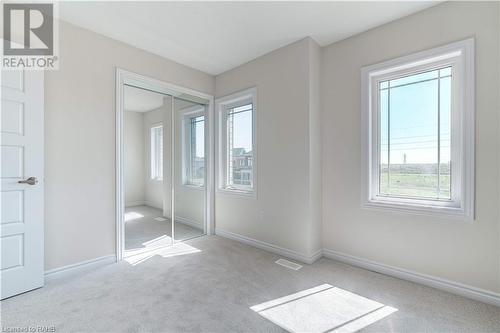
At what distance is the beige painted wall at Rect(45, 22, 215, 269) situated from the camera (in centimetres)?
231

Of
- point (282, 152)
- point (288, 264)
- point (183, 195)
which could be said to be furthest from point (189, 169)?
point (288, 264)

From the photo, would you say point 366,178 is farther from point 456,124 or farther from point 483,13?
point 483,13

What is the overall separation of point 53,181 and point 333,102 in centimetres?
326

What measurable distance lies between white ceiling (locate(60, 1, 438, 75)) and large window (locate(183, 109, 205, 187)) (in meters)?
1.14

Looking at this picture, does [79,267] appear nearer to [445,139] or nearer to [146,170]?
[146,170]

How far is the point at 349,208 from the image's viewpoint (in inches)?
108

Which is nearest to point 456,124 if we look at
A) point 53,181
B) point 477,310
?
point 477,310

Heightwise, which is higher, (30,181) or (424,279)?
(30,181)

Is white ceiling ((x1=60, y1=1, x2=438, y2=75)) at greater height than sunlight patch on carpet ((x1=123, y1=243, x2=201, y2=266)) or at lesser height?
greater

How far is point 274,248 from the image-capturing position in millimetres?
3061

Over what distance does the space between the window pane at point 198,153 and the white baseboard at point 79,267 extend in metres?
1.62

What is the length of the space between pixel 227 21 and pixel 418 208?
2781mm

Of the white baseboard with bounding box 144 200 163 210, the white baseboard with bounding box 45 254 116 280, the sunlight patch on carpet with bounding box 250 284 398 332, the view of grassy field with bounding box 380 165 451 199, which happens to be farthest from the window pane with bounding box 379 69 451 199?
the white baseboard with bounding box 45 254 116 280
